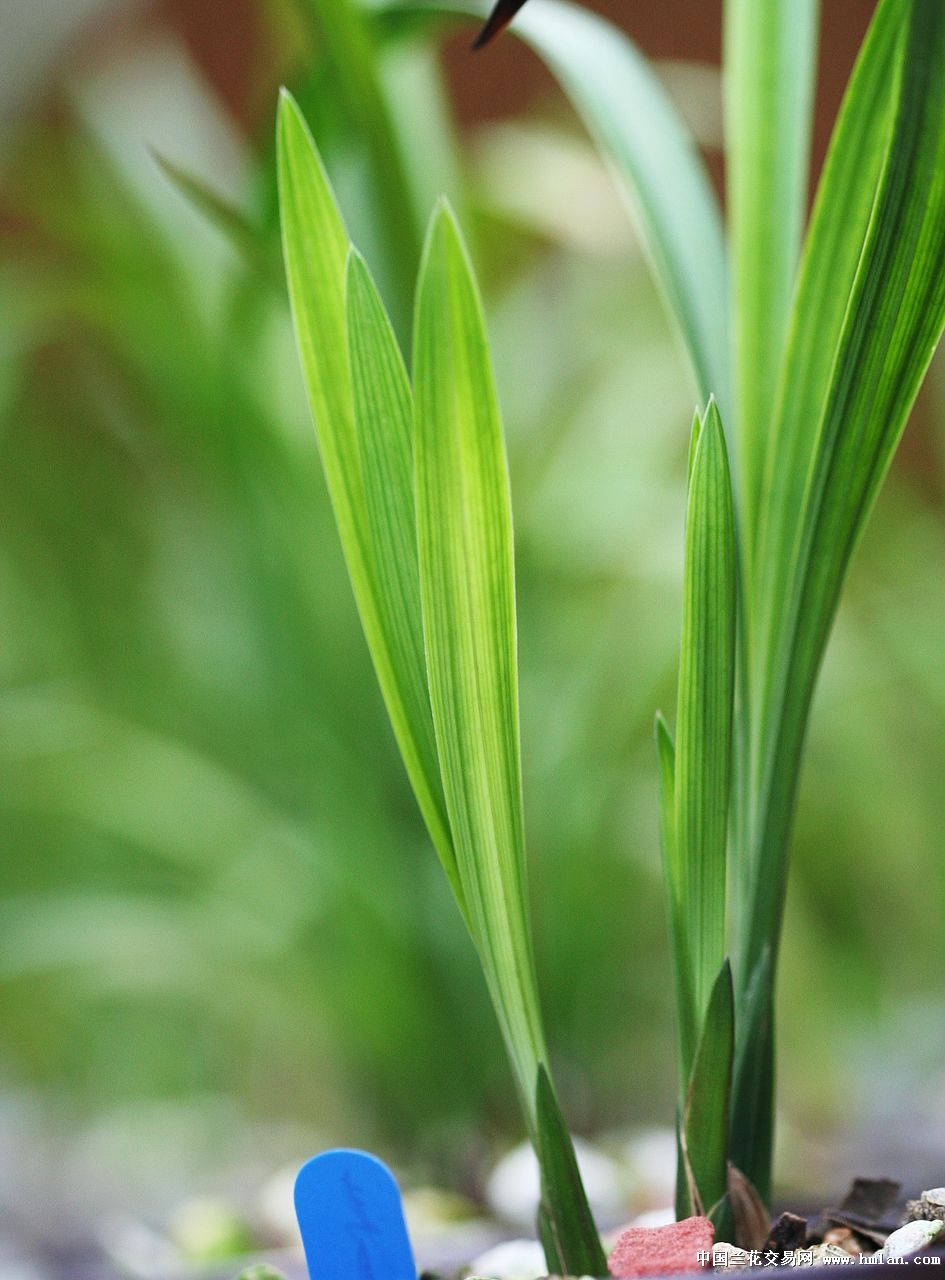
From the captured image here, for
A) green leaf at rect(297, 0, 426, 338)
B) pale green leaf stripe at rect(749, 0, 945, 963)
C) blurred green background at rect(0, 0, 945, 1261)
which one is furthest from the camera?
blurred green background at rect(0, 0, 945, 1261)

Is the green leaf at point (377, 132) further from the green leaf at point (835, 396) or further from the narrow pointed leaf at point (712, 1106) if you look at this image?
the narrow pointed leaf at point (712, 1106)

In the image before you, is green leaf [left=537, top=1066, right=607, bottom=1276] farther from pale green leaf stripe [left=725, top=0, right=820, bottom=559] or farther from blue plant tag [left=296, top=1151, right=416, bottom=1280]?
pale green leaf stripe [left=725, top=0, right=820, bottom=559]

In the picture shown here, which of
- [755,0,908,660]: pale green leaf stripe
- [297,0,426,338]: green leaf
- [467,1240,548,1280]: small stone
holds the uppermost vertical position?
[297,0,426,338]: green leaf

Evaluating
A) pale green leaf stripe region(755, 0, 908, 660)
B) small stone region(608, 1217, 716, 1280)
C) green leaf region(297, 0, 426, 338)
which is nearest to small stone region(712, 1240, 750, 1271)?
small stone region(608, 1217, 716, 1280)

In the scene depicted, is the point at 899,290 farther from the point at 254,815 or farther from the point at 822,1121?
the point at 822,1121

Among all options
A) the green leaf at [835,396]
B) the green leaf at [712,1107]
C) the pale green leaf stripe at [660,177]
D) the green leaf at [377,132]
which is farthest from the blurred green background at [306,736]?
the green leaf at [712,1107]

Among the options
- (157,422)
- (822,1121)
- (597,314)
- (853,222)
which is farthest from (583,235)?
(822,1121)
